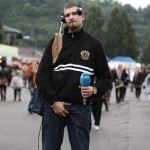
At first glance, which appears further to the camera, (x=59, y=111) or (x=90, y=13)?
(x=90, y=13)

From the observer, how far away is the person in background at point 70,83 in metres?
4.97

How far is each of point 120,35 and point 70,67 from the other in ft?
318

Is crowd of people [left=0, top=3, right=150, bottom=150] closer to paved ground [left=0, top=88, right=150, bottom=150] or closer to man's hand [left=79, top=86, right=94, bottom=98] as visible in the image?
man's hand [left=79, top=86, right=94, bottom=98]

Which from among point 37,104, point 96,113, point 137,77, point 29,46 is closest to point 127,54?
point 29,46

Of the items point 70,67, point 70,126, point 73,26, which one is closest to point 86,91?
point 70,67

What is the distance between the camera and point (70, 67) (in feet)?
16.4

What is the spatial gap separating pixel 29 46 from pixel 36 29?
7736mm

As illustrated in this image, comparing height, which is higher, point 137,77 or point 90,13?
point 90,13

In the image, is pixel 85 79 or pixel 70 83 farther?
pixel 70 83

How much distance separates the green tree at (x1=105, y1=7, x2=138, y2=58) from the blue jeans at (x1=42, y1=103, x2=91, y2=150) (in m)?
96.4

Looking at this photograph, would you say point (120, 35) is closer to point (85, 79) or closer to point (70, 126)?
point (70, 126)

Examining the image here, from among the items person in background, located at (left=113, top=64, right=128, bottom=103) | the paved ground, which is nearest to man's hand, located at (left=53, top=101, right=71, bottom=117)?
the paved ground

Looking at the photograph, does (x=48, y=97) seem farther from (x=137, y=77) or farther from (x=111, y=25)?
(x=111, y=25)

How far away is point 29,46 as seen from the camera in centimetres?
14588
